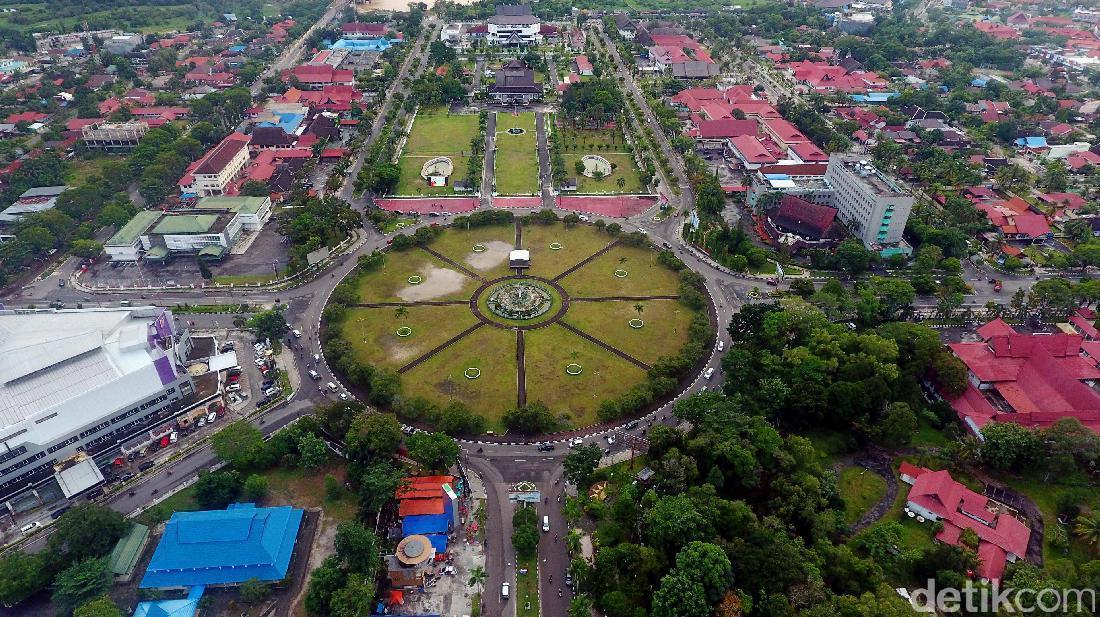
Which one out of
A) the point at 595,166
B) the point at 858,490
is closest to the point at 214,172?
the point at 595,166

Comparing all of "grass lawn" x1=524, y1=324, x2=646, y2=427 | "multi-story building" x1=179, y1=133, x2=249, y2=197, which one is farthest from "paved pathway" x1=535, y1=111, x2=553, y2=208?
"multi-story building" x1=179, y1=133, x2=249, y2=197

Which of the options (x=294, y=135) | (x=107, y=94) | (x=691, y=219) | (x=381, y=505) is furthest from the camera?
(x=107, y=94)

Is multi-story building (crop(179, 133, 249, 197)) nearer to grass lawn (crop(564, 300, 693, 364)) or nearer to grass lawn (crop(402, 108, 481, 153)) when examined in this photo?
grass lawn (crop(402, 108, 481, 153))

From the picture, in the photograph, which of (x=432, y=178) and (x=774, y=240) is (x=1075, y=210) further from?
(x=432, y=178)

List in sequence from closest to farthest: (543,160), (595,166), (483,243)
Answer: (483,243) → (595,166) → (543,160)

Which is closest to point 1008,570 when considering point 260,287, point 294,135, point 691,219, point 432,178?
point 691,219

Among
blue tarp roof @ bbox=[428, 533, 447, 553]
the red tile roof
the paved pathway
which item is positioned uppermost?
the red tile roof

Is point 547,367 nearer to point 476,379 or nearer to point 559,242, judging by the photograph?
point 476,379
